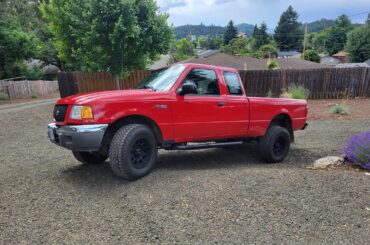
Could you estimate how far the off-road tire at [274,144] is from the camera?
6.84m

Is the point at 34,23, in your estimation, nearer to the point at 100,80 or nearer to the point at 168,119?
the point at 100,80

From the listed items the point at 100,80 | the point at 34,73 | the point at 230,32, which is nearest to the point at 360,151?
the point at 100,80

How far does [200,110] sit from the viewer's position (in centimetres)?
586

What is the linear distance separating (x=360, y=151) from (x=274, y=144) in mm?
1608

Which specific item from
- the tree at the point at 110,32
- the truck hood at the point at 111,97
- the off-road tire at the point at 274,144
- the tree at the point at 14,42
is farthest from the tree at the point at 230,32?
the truck hood at the point at 111,97

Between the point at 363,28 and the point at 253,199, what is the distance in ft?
241

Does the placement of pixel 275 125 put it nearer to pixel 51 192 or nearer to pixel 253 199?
pixel 253 199

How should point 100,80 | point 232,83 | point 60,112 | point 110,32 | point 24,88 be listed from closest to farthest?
point 60,112, point 232,83, point 110,32, point 100,80, point 24,88

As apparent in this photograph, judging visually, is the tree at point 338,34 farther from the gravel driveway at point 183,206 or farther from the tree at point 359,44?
the gravel driveway at point 183,206

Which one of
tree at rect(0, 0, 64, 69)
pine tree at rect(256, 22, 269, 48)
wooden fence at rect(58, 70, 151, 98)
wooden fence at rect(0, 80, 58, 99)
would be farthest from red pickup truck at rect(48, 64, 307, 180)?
pine tree at rect(256, 22, 269, 48)

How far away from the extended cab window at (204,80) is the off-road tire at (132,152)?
1.27 m

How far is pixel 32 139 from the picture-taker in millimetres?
9734

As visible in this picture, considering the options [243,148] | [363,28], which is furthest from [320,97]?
[363,28]

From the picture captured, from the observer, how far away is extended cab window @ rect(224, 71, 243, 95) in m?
6.53
